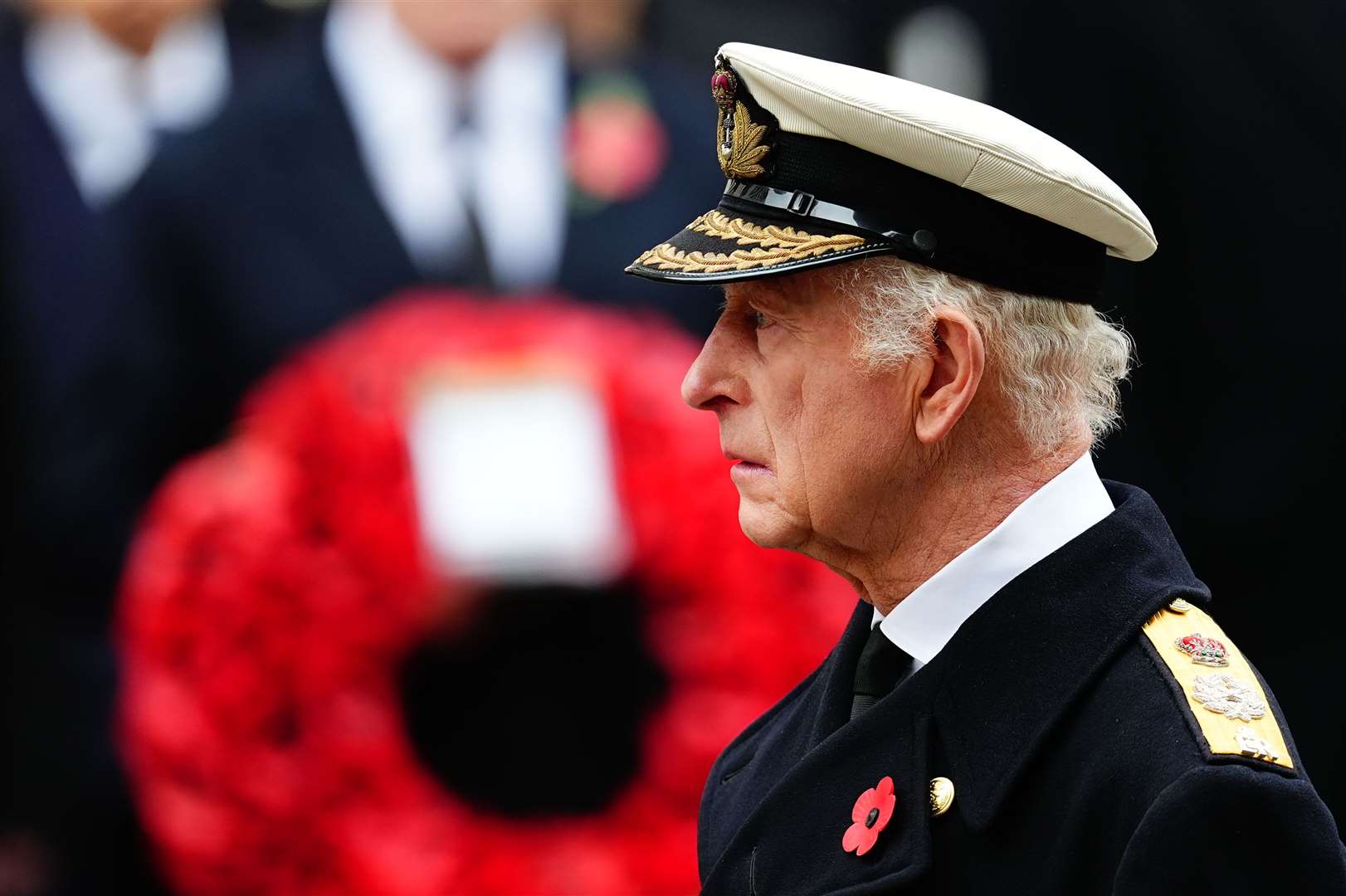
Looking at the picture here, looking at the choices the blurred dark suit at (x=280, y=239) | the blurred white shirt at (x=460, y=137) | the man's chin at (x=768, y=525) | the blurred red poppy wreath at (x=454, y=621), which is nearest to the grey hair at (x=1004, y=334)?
the man's chin at (x=768, y=525)

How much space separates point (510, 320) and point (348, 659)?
37.5 inches

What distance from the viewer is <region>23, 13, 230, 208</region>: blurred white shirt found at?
4172 millimetres

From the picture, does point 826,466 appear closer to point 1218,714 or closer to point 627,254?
point 1218,714

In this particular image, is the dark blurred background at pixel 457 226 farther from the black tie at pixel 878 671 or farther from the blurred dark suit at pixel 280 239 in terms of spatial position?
the black tie at pixel 878 671

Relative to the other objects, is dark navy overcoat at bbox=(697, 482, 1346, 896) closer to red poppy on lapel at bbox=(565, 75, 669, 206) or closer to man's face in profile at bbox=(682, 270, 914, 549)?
man's face in profile at bbox=(682, 270, 914, 549)

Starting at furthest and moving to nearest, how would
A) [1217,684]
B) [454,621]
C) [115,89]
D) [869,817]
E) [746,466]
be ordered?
[115,89] < [454,621] < [746,466] < [869,817] < [1217,684]

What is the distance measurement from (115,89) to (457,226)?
3.51 ft

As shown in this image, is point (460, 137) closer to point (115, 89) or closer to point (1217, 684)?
point (115, 89)

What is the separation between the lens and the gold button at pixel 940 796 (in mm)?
1706

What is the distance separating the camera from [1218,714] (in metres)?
1.59

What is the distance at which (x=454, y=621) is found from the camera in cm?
399

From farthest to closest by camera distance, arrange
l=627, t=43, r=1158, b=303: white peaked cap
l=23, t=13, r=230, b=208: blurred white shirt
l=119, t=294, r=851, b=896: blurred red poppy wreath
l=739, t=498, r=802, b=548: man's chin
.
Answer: l=23, t=13, r=230, b=208: blurred white shirt → l=119, t=294, r=851, b=896: blurred red poppy wreath → l=739, t=498, r=802, b=548: man's chin → l=627, t=43, r=1158, b=303: white peaked cap

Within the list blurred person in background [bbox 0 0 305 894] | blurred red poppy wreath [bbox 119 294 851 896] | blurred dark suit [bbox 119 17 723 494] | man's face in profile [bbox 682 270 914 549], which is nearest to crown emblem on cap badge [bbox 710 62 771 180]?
man's face in profile [bbox 682 270 914 549]

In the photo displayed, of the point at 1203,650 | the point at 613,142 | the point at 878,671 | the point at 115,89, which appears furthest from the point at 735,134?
the point at 115,89
